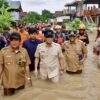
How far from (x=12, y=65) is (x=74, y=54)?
3491 millimetres

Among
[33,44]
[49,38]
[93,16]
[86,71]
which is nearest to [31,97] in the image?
[49,38]

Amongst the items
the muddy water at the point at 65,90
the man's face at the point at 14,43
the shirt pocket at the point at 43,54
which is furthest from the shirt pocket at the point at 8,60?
the shirt pocket at the point at 43,54

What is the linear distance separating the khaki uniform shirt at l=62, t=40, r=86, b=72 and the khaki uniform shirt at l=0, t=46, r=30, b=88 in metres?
3.24

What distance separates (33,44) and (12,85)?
3148mm

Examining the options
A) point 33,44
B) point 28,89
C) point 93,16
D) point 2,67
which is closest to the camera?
point 2,67

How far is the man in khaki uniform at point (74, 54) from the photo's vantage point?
36.8 feet

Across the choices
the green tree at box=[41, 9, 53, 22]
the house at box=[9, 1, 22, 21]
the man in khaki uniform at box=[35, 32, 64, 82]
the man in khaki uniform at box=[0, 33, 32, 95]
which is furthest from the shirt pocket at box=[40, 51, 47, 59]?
the green tree at box=[41, 9, 53, 22]

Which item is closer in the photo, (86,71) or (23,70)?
(23,70)

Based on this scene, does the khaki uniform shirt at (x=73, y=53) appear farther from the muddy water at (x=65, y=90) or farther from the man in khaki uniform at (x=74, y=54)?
the muddy water at (x=65, y=90)

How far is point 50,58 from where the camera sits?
9.36 metres

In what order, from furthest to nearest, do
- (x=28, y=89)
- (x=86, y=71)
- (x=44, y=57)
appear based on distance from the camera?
(x=86, y=71)
(x=44, y=57)
(x=28, y=89)

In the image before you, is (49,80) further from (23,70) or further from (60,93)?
(23,70)

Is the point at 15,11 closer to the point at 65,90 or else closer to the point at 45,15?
the point at 65,90

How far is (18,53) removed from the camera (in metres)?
8.13
